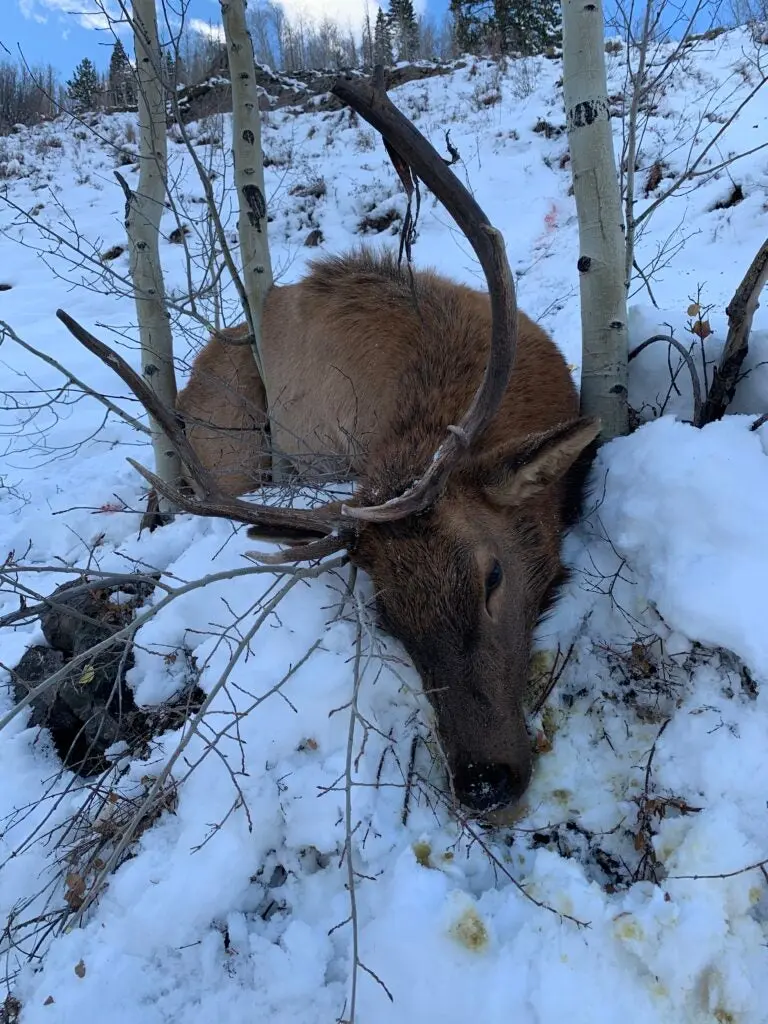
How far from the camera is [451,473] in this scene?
283cm

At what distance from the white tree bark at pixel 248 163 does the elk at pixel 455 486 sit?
4.32 ft

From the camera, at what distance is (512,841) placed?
237 centimetres

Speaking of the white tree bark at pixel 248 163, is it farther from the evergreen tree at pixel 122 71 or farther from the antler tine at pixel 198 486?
the antler tine at pixel 198 486

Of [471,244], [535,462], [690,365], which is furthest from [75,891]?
[690,365]

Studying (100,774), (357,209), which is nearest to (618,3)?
(100,774)

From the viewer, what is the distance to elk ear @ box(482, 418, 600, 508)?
2.72 metres

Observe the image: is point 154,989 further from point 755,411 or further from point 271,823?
point 755,411

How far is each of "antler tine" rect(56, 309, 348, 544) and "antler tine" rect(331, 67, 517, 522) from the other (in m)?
0.30

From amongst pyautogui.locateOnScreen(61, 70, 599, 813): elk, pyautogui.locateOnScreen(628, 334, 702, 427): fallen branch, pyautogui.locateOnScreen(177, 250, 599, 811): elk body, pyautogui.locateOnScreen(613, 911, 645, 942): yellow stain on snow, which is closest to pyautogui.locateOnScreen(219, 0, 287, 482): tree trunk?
pyautogui.locateOnScreen(177, 250, 599, 811): elk body

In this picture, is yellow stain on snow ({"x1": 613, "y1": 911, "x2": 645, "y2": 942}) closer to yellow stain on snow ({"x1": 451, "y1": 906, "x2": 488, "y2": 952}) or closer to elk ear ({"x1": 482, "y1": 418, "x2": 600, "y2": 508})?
yellow stain on snow ({"x1": 451, "y1": 906, "x2": 488, "y2": 952})

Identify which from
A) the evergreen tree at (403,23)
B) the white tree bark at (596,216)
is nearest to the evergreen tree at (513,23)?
the evergreen tree at (403,23)

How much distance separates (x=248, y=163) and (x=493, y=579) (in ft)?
12.7

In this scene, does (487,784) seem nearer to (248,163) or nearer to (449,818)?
(449,818)

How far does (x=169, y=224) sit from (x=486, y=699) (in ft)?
49.8
